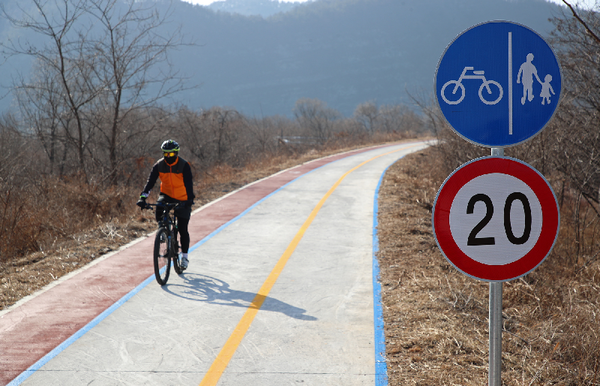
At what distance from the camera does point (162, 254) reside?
6.91 meters

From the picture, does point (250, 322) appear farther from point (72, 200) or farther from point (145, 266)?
point (72, 200)

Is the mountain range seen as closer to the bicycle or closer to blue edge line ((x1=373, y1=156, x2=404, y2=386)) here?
the bicycle

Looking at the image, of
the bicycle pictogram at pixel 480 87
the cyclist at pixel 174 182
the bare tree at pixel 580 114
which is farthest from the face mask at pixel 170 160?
the bare tree at pixel 580 114

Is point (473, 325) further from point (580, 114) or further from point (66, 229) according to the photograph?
point (66, 229)

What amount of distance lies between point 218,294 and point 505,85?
4.99 m

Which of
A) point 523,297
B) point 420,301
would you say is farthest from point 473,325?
point 523,297

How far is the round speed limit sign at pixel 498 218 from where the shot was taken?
254cm

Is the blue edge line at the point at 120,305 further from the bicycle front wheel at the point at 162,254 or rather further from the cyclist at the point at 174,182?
the cyclist at the point at 174,182

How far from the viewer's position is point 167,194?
718cm

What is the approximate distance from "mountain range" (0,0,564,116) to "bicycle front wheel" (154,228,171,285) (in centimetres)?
13299

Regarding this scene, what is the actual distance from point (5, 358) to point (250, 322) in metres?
2.55

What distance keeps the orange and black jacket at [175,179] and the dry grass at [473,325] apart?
3.30 m

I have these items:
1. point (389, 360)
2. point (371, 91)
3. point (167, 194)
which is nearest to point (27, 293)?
point (167, 194)

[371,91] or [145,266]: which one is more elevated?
[371,91]
